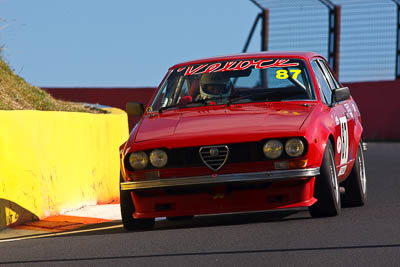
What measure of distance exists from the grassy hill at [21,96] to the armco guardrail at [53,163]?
1300mm

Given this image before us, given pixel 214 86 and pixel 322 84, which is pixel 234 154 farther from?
pixel 322 84

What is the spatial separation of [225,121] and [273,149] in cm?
60

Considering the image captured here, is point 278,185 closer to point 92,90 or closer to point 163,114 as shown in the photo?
point 163,114

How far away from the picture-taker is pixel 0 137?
935cm

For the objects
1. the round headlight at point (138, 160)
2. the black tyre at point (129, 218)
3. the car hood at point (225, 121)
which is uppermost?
the car hood at point (225, 121)

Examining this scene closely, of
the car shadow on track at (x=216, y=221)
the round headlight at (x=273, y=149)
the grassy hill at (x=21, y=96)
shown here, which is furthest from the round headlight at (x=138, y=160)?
the grassy hill at (x=21, y=96)

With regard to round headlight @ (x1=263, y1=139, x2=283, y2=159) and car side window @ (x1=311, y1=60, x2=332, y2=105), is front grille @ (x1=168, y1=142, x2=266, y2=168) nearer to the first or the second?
round headlight @ (x1=263, y1=139, x2=283, y2=159)

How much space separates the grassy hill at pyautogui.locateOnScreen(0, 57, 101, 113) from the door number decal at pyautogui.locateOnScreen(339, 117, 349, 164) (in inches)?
173

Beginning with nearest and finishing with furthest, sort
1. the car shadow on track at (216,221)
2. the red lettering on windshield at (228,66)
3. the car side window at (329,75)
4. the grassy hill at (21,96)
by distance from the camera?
1. the car shadow on track at (216,221)
2. the red lettering on windshield at (228,66)
3. the car side window at (329,75)
4. the grassy hill at (21,96)

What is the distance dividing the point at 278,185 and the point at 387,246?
4.28 ft

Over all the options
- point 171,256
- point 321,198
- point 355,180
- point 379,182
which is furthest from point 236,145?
point 379,182

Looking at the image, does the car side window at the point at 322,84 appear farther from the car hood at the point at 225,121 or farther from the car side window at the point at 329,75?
the car hood at the point at 225,121

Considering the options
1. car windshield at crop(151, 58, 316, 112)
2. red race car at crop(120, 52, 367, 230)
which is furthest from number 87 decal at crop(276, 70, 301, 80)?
red race car at crop(120, 52, 367, 230)

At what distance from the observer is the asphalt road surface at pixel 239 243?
650 centimetres
